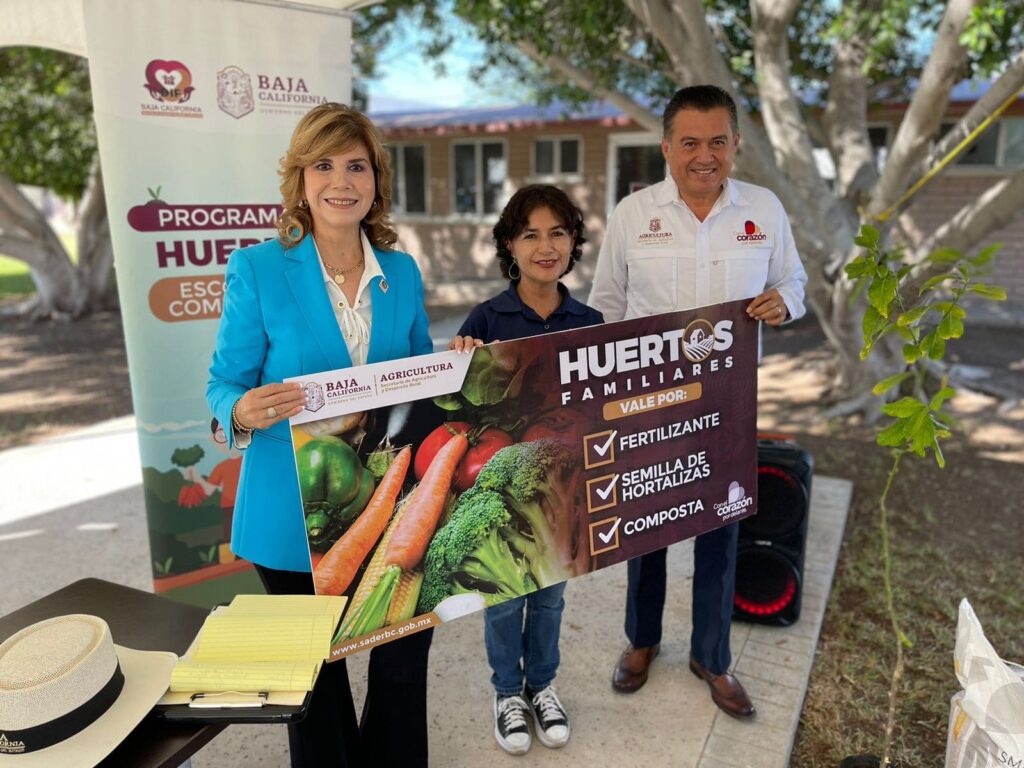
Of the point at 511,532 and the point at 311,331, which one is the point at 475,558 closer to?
the point at 511,532

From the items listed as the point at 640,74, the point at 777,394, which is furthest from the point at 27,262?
the point at 777,394

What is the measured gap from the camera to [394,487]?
76.6 inches

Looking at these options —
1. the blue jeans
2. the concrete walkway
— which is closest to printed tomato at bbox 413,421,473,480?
the blue jeans

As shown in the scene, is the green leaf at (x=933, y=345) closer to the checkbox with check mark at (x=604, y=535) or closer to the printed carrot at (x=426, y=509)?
the checkbox with check mark at (x=604, y=535)

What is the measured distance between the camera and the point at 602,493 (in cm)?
234

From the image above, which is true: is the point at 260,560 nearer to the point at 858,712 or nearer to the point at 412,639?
the point at 412,639

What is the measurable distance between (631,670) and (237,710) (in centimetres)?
189

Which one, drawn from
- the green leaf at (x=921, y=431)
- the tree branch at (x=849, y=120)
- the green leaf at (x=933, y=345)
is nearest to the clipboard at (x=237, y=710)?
the green leaf at (x=921, y=431)

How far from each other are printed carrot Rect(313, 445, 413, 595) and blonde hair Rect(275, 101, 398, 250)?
67 cm

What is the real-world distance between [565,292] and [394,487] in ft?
3.01

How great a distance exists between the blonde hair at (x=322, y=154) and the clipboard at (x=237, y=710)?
1.13m

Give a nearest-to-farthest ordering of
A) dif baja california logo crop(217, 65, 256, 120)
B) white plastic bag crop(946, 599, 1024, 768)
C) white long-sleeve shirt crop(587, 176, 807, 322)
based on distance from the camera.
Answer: white plastic bag crop(946, 599, 1024, 768) < white long-sleeve shirt crop(587, 176, 807, 322) < dif baja california logo crop(217, 65, 256, 120)

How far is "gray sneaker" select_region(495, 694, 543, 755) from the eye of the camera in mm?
2561

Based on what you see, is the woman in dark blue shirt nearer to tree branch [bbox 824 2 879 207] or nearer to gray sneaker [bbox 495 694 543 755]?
gray sneaker [bbox 495 694 543 755]
